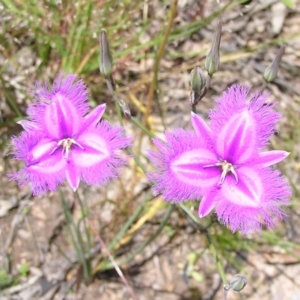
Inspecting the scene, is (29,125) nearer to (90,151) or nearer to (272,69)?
(90,151)

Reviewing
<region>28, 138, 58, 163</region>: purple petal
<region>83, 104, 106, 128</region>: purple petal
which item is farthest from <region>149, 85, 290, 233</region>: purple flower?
<region>28, 138, 58, 163</region>: purple petal

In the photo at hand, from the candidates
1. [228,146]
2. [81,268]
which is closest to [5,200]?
[81,268]

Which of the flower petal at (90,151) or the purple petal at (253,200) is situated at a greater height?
the flower petal at (90,151)

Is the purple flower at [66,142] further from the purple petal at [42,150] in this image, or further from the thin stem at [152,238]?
the thin stem at [152,238]

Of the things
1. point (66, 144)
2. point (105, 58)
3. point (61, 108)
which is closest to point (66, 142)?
point (66, 144)

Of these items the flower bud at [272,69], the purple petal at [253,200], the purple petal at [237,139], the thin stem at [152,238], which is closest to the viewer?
the purple petal at [253,200]

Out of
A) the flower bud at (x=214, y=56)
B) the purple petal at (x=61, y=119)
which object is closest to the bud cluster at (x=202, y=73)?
the flower bud at (x=214, y=56)

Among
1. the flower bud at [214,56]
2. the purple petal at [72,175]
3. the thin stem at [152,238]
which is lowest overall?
the thin stem at [152,238]

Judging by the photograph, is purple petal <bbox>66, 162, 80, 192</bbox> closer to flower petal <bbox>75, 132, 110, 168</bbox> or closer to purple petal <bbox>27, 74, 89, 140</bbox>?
flower petal <bbox>75, 132, 110, 168</bbox>

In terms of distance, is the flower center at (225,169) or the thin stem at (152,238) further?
the thin stem at (152,238)
